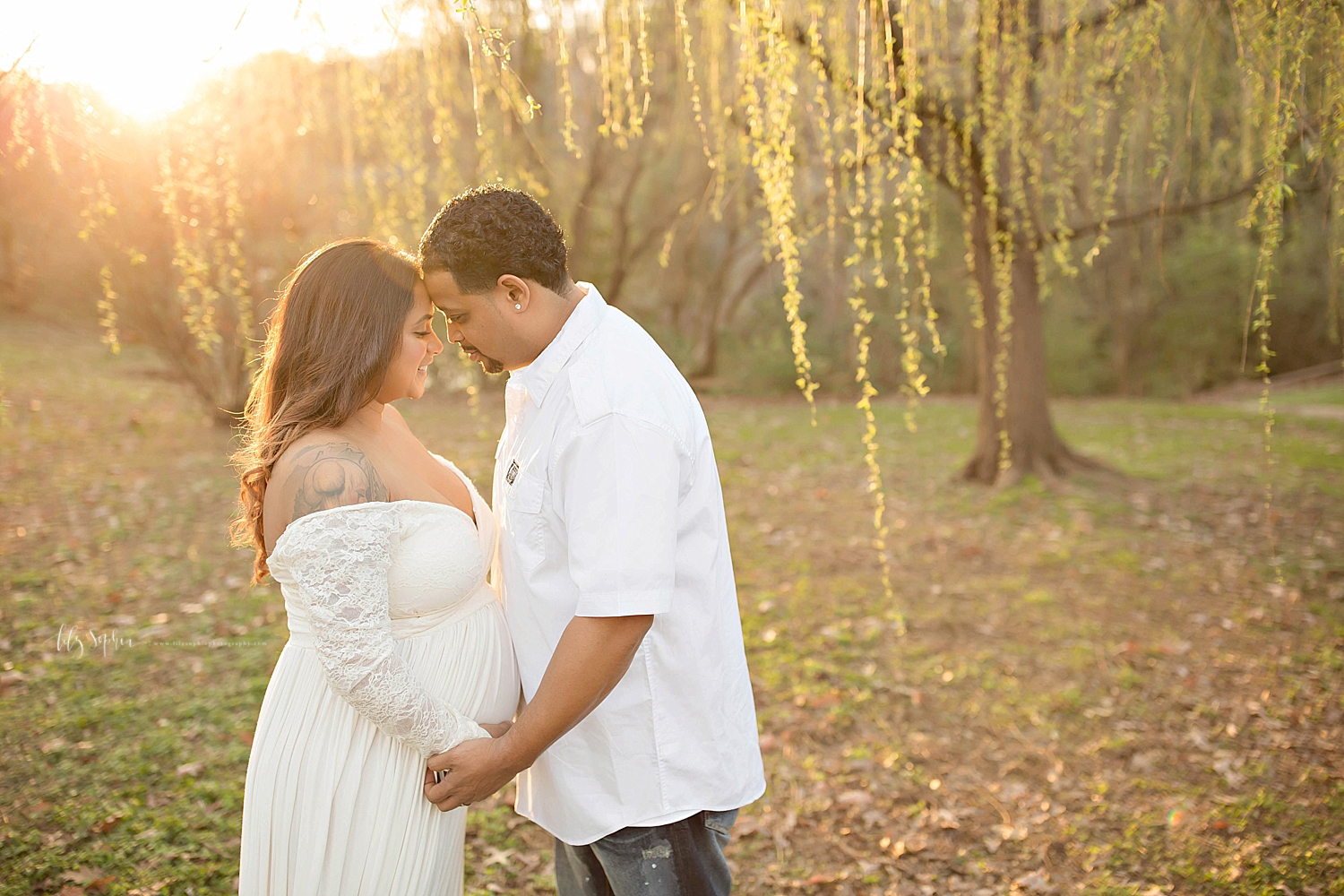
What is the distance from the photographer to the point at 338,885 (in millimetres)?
1624

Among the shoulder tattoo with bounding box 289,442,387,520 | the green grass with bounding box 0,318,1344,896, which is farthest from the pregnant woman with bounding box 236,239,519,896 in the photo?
the green grass with bounding box 0,318,1344,896

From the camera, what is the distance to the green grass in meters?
2.83

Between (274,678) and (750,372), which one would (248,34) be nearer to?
(274,678)

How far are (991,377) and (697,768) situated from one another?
5962mm

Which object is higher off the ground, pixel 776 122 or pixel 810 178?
pixel 810 178

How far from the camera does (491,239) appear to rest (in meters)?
1.52

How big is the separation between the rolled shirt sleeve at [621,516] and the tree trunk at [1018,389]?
579 cm

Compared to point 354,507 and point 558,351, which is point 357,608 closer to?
point 354,507

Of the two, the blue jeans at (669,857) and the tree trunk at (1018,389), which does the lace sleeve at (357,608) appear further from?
the tree trunk at (1018,389)

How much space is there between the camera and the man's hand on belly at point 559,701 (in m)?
1.44

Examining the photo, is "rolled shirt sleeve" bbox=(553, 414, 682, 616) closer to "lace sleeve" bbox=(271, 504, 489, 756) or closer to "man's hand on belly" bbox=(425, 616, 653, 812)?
"man's hand on belly" bbox=(425, 616, 653, 812)

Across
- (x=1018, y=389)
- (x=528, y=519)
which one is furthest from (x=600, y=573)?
(x=1018, y=389)

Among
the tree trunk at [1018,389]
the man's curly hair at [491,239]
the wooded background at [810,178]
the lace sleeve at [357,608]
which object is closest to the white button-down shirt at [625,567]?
the man's curly hair at [491,239]

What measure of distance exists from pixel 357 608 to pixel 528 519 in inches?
13.6
